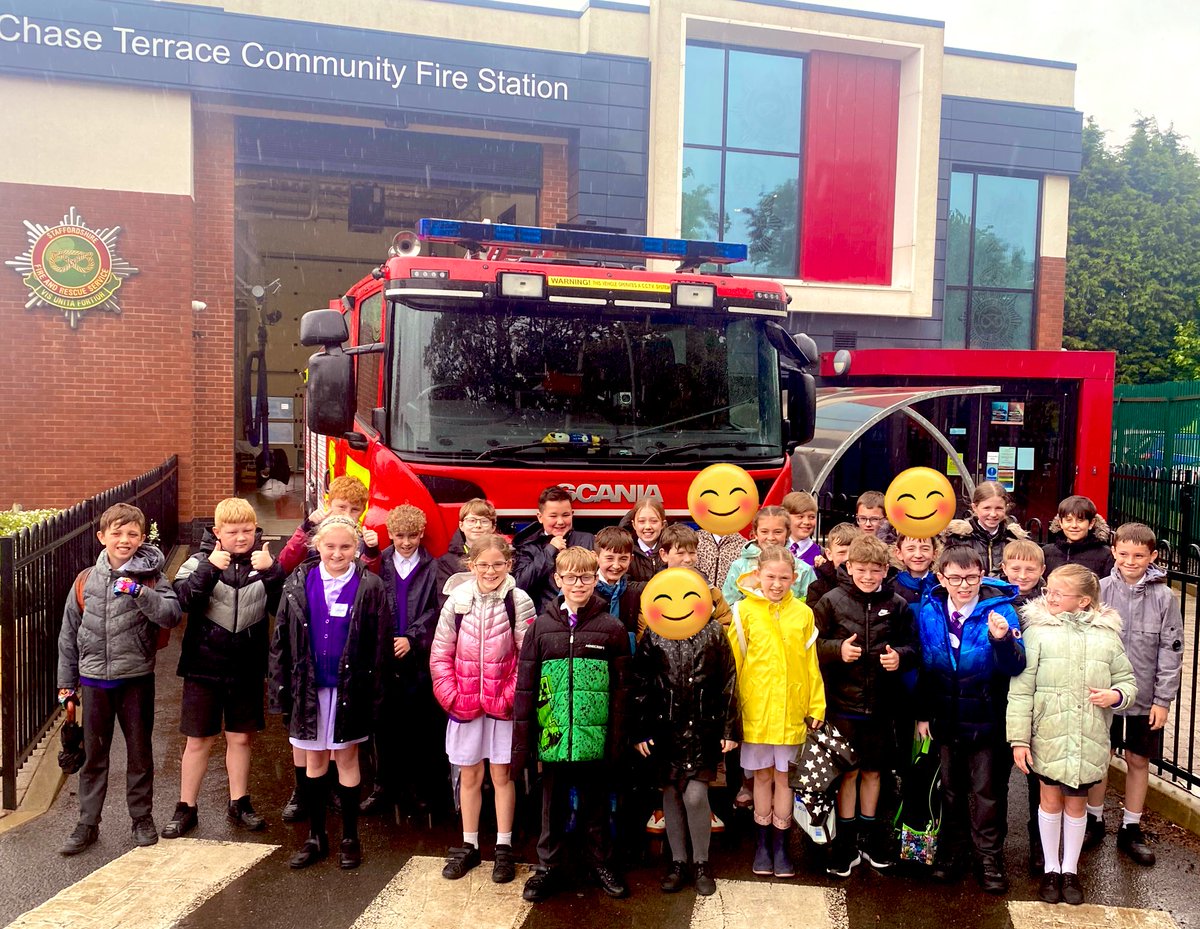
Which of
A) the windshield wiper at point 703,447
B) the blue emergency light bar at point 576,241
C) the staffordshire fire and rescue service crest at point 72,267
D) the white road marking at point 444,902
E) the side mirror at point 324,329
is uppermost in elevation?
the staffordshire fire and rescue service crest at point 72,267

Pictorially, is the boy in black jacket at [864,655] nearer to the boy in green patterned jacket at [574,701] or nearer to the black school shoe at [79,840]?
the boy in green patterned jacket at [574,701]

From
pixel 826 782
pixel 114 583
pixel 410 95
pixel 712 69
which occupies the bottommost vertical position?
pixel 826 782

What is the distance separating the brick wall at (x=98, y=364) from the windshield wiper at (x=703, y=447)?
920cm

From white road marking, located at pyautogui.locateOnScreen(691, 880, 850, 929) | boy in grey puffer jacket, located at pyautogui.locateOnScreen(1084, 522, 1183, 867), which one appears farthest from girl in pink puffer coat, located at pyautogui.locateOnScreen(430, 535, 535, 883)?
boy in grey puffer jacket, located at pyautogui.locateOnScreen(1084, 522, 1183, 867)

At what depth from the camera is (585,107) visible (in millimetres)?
14969

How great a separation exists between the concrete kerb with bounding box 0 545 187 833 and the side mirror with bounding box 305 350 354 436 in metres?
2.13

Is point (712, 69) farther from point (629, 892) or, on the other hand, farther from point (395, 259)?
point (629, 892)

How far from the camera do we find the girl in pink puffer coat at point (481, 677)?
4.95m

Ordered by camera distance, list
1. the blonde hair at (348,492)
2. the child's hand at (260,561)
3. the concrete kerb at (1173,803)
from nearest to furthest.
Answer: the child's hand at (260,561)
the concrete kerb at (1173,803)
the blonde hair at (348,492)

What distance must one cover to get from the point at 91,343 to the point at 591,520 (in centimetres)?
955

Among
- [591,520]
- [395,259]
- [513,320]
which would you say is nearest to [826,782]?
[591,520]

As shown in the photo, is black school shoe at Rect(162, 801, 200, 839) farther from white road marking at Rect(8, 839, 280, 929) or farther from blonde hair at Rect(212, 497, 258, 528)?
blonde hair at Rect(212, 497, 258, 528)

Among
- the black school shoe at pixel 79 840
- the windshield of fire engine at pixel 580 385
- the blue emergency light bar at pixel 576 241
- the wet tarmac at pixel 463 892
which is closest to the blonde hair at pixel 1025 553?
the wet tarmac at pixel 463 892

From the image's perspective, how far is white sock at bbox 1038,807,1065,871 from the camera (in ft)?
15.7
